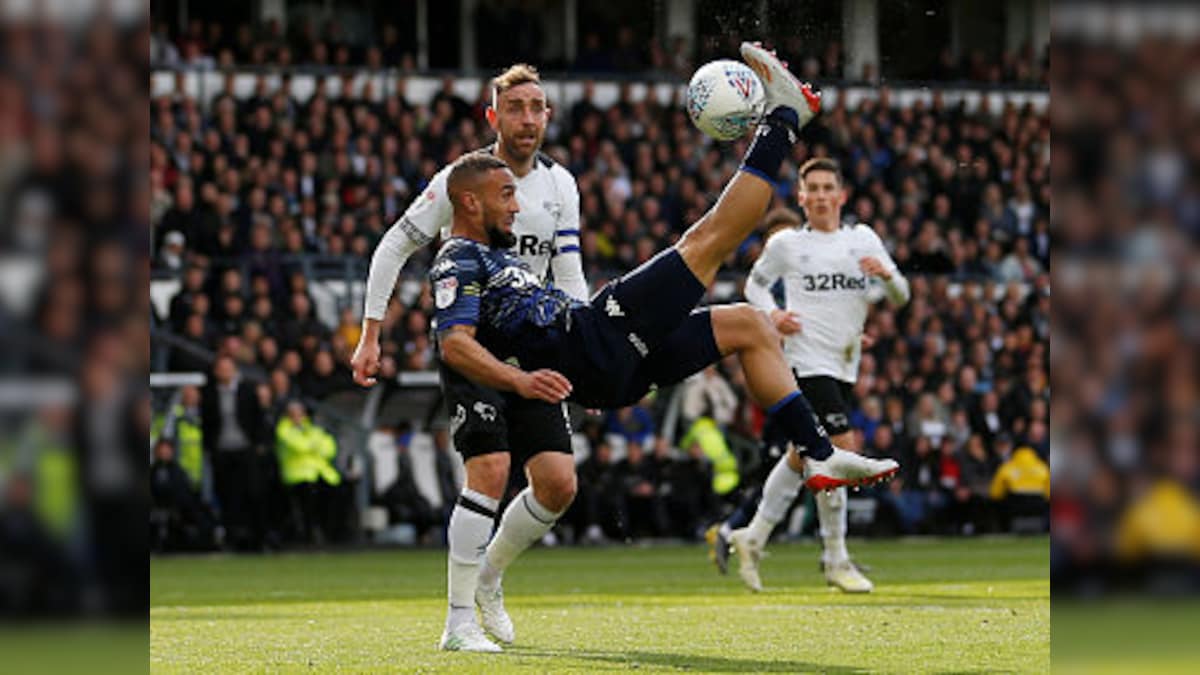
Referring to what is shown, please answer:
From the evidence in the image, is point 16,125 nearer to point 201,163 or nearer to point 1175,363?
point 1175,363

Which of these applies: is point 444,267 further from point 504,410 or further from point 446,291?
point 504,410

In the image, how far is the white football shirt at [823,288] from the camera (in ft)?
40.2

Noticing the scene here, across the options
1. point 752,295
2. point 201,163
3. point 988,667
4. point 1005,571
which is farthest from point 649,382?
point 201,163

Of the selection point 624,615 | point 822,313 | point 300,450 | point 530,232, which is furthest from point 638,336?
point 300,450

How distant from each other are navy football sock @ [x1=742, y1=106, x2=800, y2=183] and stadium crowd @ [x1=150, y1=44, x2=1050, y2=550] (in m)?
11.4

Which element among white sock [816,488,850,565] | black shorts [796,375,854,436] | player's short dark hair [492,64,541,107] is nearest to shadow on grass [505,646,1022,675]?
player's short dark hair [492,64,541,107]

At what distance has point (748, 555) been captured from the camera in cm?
1174

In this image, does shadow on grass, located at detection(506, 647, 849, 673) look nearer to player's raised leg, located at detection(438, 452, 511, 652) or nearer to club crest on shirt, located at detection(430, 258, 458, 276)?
player's raised leg, located at detection(438, 452, 511, 652)

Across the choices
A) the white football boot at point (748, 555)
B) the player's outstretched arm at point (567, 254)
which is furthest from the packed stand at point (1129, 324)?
the white football boot at point (748, 555)

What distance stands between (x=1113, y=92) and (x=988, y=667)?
14.6 feet

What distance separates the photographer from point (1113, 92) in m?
2.11

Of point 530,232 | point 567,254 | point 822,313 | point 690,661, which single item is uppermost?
point 530,232

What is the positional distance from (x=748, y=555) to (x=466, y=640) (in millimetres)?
4593

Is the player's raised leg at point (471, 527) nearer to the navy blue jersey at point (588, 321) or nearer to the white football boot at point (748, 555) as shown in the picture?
the navy blue jersey at point (588, 321)
